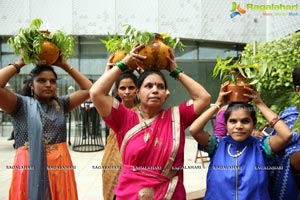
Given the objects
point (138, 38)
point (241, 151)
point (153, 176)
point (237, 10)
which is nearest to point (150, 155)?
point (153, 176)

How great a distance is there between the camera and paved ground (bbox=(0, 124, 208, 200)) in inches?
181

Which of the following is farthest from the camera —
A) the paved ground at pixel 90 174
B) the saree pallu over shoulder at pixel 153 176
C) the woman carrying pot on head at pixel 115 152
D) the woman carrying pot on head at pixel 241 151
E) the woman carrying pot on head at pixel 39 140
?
the paved ground at pixel 90 174

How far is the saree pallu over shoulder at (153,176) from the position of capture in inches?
67.3

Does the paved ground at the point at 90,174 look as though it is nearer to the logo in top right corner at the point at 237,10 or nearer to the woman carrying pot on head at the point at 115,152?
the woman carrying pot on head at the point at 115,152

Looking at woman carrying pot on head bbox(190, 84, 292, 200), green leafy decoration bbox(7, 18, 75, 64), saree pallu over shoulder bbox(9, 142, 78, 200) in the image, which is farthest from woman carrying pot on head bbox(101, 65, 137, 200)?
woman carrying pot on head bbox(190, 84, 292, 200)

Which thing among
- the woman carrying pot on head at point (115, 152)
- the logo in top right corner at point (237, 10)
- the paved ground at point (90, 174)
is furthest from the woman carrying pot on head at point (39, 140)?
the logo in top right corner at point (237, 10)

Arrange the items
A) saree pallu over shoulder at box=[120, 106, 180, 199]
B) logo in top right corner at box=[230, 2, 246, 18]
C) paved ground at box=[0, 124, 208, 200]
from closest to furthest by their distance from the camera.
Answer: saree pallu over shoulder at box=[120, 106, 180, 199]
paved ground at box=[0, 124, 208, 200]
logo in top right corner at box=[230, 2, 246, 18]

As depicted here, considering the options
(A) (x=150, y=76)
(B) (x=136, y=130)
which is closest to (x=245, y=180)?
(B) (x=136, y=130)

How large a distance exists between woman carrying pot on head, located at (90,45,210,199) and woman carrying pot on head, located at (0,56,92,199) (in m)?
0.60

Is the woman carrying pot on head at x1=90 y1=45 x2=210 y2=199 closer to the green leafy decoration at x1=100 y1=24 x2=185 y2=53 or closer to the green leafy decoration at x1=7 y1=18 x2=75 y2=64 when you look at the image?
the green leafy decoration at x1=100 y1=24 x2=185 y2=53

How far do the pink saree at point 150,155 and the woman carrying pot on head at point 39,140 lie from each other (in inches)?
24.0

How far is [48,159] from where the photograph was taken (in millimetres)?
2158

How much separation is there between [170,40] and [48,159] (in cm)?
122

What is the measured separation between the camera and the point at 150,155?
1728mm
